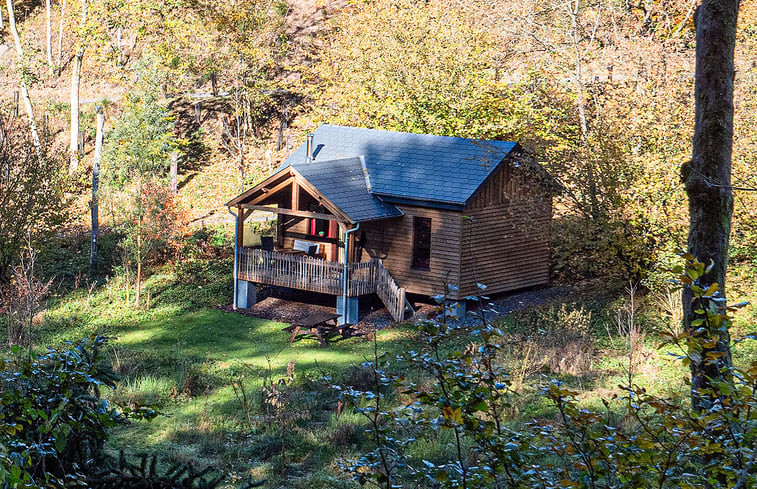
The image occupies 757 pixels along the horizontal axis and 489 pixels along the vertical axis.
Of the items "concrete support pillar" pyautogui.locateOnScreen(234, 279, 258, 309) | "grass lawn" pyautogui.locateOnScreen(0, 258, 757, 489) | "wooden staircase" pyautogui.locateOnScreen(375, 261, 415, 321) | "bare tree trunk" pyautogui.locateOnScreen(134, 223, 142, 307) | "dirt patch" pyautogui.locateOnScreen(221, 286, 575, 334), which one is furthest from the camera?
"concrete support pillar" pyautogui.locateOnScreen(234, 279, 258, 309)

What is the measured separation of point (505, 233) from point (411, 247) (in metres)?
2.80

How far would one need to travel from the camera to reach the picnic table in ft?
62.7

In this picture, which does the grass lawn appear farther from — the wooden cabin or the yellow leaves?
the wooden cabin

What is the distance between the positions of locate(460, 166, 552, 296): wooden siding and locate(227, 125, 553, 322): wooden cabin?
31mm

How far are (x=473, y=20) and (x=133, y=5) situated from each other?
13.8m

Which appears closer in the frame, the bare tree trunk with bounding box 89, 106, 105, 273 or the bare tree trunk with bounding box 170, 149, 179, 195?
the bare tree trunk with bounding box 89, 106, 105, 273

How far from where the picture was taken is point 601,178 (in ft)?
58.7

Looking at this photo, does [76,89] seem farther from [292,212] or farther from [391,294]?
[391,294]

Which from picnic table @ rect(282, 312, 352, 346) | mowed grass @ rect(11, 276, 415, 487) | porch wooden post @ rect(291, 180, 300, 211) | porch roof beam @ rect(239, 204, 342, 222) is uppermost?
porch wooden post @ rect(291, 180, 300, 211)

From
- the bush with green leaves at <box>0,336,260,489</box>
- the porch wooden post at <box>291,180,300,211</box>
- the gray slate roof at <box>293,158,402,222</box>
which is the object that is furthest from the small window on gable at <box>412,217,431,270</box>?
the bush with green leaves at <box>0,336,260,489</box>

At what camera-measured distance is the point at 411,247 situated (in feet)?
69.4

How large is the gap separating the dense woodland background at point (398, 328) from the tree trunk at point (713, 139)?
45 cm

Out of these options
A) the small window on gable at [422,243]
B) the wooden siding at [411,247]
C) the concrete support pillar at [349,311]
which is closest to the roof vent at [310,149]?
Answer: the wooden siding at [411,247]

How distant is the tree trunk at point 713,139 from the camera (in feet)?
27.0
